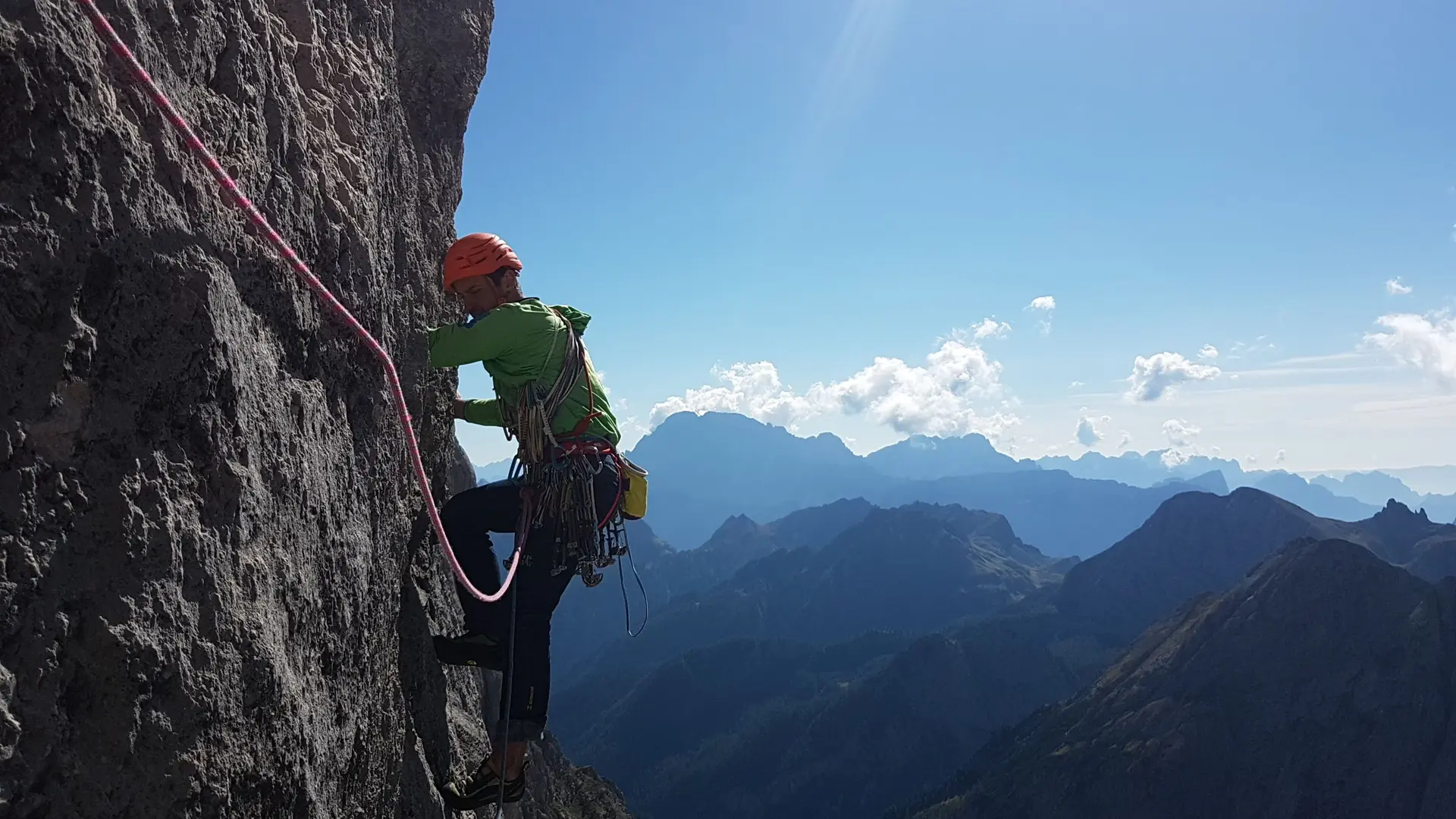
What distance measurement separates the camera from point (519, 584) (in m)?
5.16

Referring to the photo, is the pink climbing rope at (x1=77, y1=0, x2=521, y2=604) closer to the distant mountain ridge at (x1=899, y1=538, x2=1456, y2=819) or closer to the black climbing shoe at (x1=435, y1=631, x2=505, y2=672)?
the black climbing shoe at (x1=435, y1=631, x2=505, y2=672)

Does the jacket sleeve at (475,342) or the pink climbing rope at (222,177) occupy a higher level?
the pink climbing rope at (222,177)

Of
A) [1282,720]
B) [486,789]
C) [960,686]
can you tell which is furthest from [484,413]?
[960,686]

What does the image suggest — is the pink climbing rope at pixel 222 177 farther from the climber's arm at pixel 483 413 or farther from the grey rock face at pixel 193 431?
the climber's arm at pixel 483 413

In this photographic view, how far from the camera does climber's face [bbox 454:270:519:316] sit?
16.9 ft

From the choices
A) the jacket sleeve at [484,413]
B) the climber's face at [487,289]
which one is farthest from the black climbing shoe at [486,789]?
the climber's face at [487,289]

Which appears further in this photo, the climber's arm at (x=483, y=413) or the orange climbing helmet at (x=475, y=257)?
the climber's arm at (x=483, y=413)

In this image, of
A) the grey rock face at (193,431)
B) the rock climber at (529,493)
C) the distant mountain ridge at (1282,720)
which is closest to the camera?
the grey rock face at (193,431)

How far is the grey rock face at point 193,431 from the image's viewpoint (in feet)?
8.18

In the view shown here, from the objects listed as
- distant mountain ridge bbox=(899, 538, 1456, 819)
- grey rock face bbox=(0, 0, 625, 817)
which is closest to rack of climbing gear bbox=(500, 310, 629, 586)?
grey rock face bbox=(0, 0, 625, 817)

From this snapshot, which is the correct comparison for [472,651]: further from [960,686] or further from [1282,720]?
[960,686]

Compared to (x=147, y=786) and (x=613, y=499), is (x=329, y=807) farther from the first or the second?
(x=613, y=499)

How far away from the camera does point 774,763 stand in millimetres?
145375

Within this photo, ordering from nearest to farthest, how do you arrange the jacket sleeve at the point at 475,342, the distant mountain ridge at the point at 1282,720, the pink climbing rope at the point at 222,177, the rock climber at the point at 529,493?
the pink climbing rope at the point at 222,177 → the jacket sleeve at the point at 475,342 → the rock climber at the point at 529,493 → the distant mountain ridge at the point at 1282,720
